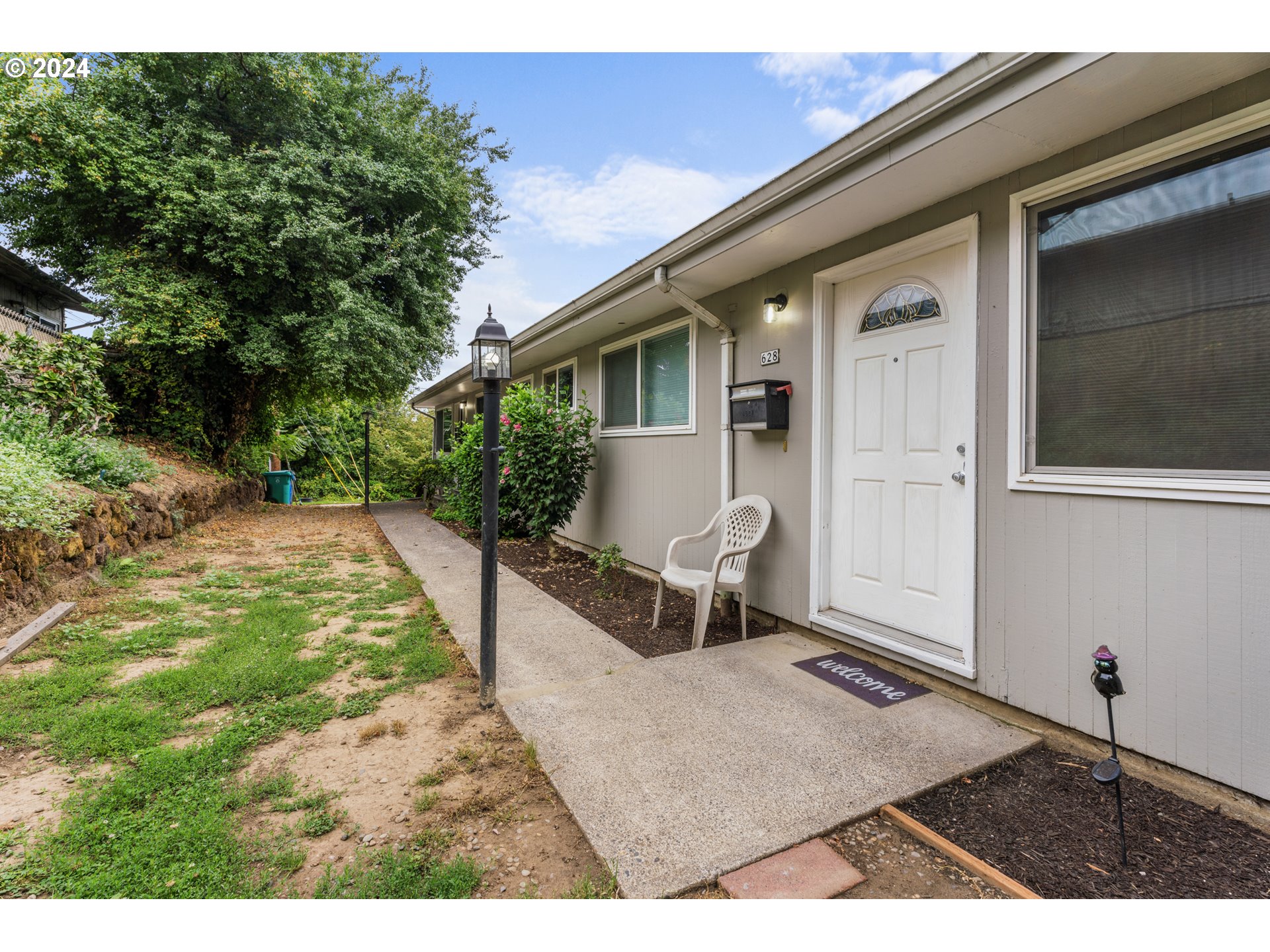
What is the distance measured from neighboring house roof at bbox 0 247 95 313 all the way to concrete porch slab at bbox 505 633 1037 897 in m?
11.2

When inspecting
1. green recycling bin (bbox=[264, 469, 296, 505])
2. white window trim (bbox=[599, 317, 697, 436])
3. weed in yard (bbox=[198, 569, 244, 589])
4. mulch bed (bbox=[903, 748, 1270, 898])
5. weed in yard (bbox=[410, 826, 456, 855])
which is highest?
white window trim (bbox=[599, 317, 697, 436])

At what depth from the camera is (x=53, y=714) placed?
95.1 inches

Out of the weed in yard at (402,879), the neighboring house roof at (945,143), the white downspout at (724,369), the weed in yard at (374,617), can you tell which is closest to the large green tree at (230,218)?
the weed in yard at (374,617)

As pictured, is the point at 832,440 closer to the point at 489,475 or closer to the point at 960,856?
the point at 489,475

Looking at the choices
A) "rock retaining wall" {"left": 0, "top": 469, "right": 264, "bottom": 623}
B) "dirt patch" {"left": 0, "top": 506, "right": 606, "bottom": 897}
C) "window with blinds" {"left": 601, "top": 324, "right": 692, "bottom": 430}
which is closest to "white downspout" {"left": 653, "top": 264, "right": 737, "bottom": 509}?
"window with blinds" {"left": 601, "top": 324, "right": 692, "bottom": 430}

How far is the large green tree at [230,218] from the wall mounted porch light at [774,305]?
6.91 meters

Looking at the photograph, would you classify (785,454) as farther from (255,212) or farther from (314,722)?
(255,212)

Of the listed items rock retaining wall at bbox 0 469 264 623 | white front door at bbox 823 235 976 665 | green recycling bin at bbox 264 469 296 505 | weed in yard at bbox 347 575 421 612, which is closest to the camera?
white front door at bbox 823 235 976 665

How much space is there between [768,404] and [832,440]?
45cm

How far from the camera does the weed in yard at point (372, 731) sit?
2.35 m

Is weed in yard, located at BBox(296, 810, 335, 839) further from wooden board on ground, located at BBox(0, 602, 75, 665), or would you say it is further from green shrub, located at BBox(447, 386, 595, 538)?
green shrub, located at BBox(447, 386, 595, 538)

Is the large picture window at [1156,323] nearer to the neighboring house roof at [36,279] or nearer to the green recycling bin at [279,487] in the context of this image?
the neighboring house roof at [36,279]

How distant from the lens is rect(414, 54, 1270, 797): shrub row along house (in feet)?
5.92
